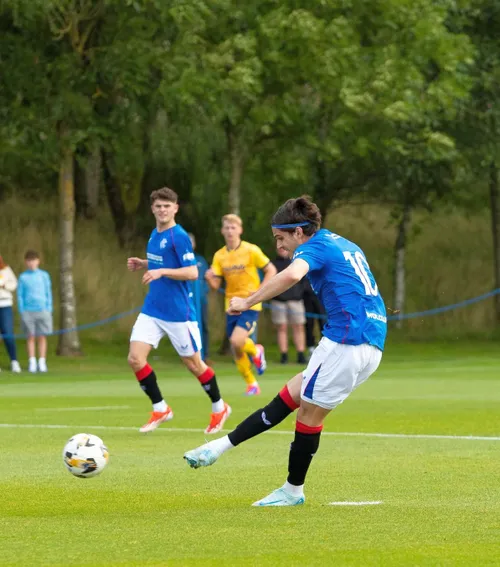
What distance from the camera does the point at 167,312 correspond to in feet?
49.6

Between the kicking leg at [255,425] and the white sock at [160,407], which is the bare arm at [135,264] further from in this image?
the kicking leg at [255,425]

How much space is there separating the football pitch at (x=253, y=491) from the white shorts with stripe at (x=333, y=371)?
26.6 inches

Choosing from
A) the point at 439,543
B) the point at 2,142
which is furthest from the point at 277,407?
the point at 2,142

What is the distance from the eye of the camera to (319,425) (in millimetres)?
9344

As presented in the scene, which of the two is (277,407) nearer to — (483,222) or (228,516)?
(228,516)

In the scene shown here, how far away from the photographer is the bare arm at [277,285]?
8.83m

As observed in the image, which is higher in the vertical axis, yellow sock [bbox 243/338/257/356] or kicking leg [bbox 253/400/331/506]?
kicking leg [bbox 253/400/331/506]

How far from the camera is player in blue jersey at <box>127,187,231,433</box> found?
48.9ft

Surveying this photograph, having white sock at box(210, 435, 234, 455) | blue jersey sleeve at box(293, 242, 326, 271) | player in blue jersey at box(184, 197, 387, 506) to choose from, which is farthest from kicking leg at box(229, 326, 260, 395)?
blue jersey sleeve at box(293, 242, 326, 271)

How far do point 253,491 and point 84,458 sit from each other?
3.80ft

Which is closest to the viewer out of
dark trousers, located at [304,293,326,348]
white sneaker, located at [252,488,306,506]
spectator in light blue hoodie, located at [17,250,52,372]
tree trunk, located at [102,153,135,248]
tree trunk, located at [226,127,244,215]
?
white sneaker, located at [252,488,306,506]

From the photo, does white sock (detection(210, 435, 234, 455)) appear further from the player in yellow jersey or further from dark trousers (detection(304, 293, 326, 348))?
dark trousers (detection(304, 293, 326, 348))

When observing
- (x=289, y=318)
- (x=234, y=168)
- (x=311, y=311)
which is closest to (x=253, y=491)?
(x=289, y=318)

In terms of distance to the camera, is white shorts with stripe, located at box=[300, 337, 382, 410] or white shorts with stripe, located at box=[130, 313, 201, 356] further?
white shorts with stripe, located at box=[130, 313, 201, 356]
